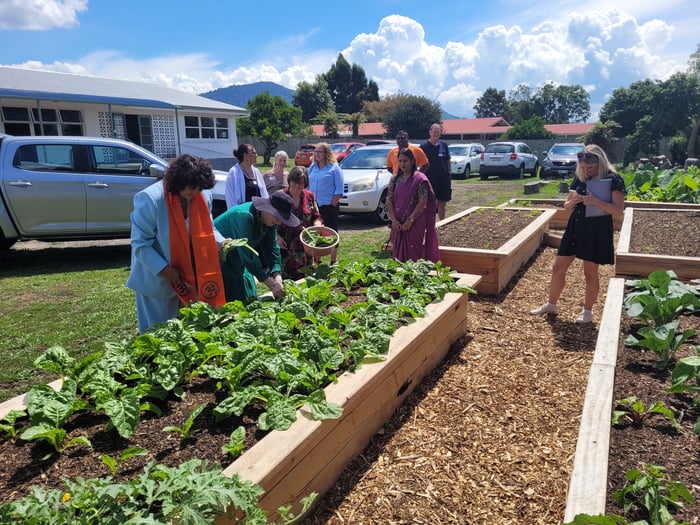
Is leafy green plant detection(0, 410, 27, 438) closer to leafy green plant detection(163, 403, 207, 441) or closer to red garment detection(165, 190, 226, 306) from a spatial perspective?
leafy green plant detection(163, 403, 207, 441)

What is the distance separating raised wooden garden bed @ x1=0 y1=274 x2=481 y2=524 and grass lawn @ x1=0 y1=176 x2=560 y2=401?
1709 millimetres

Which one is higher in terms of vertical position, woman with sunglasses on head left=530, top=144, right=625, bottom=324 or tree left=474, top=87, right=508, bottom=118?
tree left=474, top=87, right=508, bottom=118

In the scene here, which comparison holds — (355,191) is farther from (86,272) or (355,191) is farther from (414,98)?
(414,98)

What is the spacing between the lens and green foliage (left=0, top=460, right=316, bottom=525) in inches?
64.7

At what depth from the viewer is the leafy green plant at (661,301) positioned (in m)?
3.67

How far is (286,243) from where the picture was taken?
5.29 meters

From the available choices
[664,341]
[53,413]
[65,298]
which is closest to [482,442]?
[664,341]

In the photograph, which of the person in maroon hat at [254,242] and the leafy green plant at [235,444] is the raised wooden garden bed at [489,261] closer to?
the person in maroon hat at [254,242]

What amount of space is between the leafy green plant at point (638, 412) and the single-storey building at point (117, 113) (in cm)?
2234

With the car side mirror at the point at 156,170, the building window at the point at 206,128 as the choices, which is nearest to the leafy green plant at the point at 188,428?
the car side mirror at the point at 156,170

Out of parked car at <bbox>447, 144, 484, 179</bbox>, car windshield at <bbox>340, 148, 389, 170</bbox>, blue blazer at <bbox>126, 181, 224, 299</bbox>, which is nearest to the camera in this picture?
blue blazer at <bbox>126, 181, 224, 299</bbox>

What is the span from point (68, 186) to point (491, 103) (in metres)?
103

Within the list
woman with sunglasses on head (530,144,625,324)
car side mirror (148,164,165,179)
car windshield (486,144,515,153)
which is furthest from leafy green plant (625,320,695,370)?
car windshield (486,144,515,153)

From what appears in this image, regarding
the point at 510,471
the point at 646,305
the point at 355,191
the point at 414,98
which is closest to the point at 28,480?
the point at 510,471
